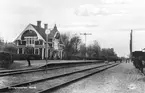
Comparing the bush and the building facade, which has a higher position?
the building facade

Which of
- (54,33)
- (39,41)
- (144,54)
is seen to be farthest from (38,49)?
(144,54)

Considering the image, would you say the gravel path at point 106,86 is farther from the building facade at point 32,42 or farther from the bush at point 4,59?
the building facade at point 32,42

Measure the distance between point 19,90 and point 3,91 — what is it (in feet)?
2.33

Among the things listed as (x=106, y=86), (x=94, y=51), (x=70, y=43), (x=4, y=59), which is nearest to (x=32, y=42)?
(x=70, y=43)

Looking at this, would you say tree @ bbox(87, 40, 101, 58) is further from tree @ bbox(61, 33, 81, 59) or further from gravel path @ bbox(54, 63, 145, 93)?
gravel path @ bbox(54, 63, 145, 93)

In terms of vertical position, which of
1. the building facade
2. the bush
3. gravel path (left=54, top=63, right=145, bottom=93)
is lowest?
gravel path (left=54, top=63, right=145, bottom=93)

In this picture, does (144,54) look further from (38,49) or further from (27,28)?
(27,28)

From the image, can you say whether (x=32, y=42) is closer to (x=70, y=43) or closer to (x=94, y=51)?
(x=70, y=43)

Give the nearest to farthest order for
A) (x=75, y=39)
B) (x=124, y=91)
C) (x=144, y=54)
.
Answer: (x=124, y=91)
(x=144, y=54)
(x=75, y=39)

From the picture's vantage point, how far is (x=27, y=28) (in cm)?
5859

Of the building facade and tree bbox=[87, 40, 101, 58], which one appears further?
tree bbox=[87, 40, 101, 58]

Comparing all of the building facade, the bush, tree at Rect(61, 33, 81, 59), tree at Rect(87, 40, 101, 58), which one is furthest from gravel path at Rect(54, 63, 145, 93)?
tree at Rect(87, 40, 101, 58)

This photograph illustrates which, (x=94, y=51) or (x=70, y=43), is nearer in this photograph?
(x=70, y=43)

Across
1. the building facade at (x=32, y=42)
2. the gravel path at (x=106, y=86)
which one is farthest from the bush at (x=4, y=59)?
the building facade at (x=32, y=42)
